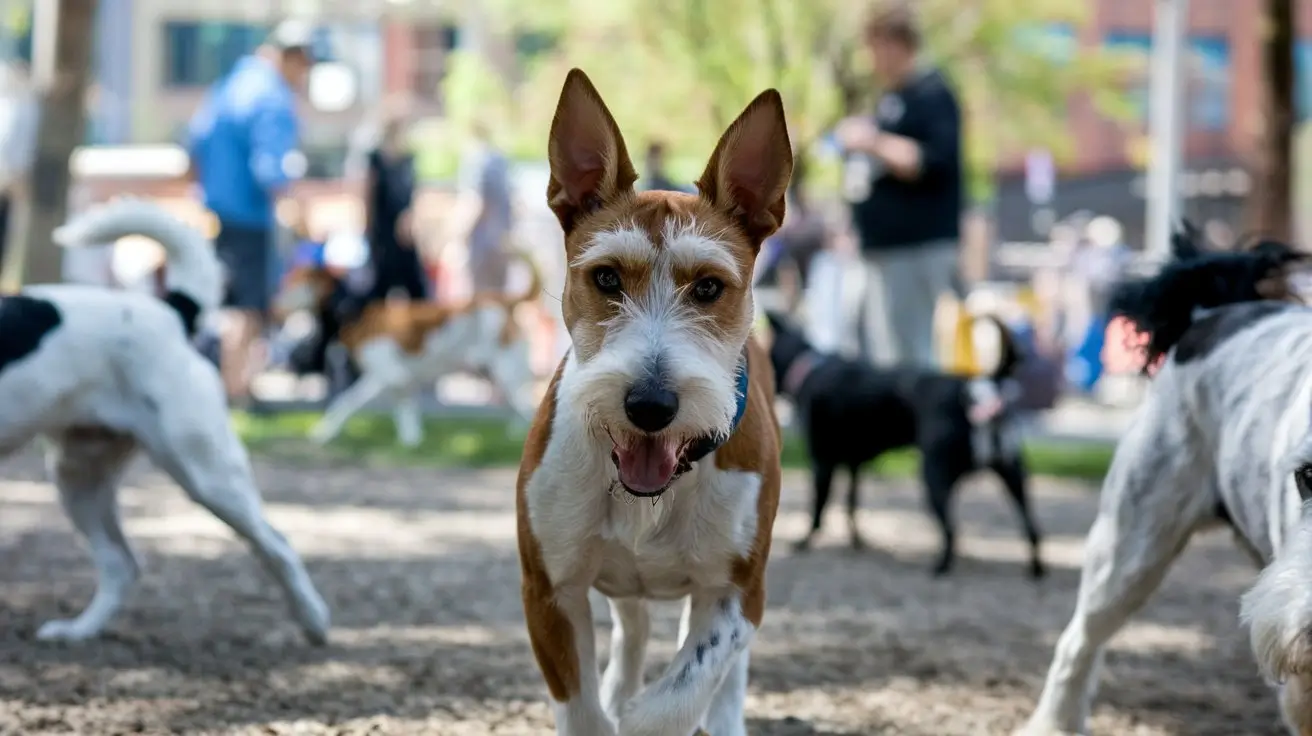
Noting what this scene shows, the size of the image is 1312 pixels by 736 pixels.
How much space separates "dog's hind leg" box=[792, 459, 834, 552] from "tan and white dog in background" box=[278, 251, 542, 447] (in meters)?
4.30

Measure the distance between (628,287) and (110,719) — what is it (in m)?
1.99

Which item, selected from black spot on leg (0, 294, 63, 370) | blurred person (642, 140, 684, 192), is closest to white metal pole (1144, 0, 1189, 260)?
blurred person (642, 140, 684, 192)

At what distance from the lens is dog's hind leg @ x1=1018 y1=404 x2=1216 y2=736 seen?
13.7 ft

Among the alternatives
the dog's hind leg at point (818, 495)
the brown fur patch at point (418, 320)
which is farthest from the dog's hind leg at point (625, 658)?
the brown fur patch at point (418, 320)

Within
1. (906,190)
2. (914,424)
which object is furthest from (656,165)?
(914,424)

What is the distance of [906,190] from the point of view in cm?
873

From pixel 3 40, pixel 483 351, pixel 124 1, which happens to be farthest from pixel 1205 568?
pixel 124 1

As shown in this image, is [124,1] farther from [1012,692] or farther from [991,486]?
[1012,692]

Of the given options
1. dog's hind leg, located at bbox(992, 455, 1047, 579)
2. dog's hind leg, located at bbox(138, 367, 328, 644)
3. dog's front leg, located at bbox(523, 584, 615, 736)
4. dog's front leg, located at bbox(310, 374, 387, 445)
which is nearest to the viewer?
dog's front leg, located at bbox(523, 584, 615, 736)

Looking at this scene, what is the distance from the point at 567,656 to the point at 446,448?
8.31 meters

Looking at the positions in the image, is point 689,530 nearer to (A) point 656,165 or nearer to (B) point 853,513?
(B) point 853,513

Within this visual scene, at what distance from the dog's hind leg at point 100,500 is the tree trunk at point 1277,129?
10.0 m

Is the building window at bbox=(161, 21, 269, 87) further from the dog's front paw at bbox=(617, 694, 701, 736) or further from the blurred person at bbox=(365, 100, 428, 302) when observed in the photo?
the dog's front paw at bbox=(617, 694, 701, 736)

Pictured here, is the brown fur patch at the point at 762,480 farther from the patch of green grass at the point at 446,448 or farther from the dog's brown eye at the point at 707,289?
the patch of green grass at the point at 446,448
